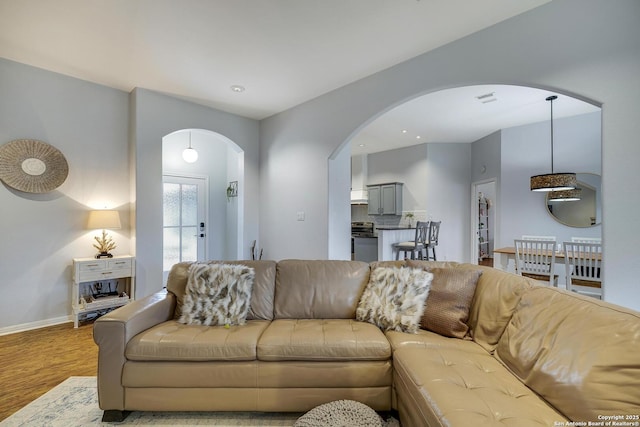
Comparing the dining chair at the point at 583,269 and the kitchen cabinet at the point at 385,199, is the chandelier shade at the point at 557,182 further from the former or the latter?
the kitchen cabinet at the point at 385,199

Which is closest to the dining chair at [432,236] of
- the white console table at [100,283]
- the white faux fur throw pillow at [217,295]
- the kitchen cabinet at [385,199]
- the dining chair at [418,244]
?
the dining chair at [418,244]

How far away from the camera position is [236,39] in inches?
103

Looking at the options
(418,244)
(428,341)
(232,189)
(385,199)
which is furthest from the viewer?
(385,199)

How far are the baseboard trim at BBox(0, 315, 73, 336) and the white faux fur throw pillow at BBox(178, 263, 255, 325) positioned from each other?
240 centimetres

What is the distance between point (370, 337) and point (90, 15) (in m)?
3.32

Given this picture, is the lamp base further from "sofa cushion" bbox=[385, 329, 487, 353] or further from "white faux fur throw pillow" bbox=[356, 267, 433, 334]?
"sofa cushion" bbox=[385, 329, 487, 353]

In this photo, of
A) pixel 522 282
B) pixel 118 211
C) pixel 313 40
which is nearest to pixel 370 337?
pixel 522 282

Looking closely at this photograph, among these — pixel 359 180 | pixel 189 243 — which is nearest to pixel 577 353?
pixel 189 243

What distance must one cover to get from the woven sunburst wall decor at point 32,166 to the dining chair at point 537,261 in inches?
225

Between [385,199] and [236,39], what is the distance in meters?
5.14

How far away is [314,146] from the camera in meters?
3.95

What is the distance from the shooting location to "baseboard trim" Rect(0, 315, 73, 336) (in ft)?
9.91

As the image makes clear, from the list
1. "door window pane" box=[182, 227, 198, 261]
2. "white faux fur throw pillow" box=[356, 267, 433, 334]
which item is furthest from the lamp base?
"white faux fur throw pillow" box=[356, 267, 433, 334]

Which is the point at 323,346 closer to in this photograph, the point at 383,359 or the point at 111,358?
the point at 383,359
